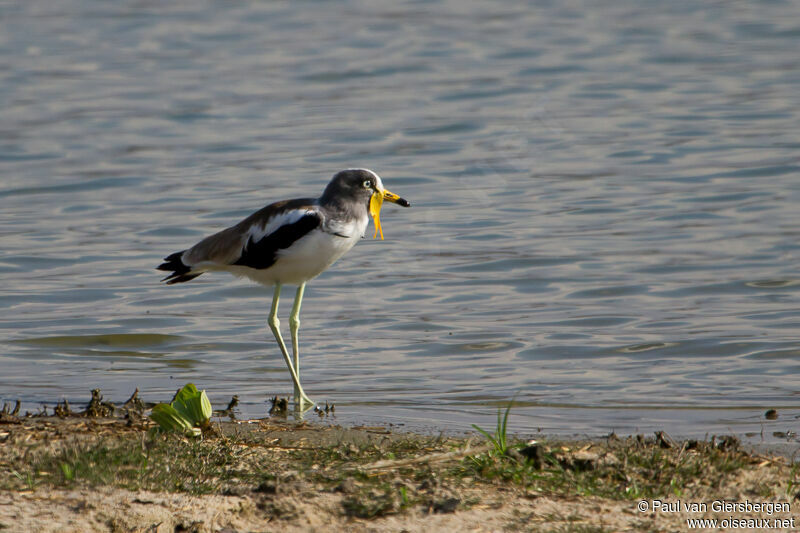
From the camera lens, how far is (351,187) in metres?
7.50

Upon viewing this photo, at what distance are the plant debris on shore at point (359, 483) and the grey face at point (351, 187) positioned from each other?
86.6 inches

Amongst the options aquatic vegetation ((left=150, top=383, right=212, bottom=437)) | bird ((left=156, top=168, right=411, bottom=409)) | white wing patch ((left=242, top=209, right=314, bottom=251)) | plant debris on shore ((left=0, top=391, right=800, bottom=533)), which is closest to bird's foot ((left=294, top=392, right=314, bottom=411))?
bird ((left=156, top=168, right=411, bottom=409))

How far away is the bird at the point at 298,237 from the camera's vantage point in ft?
24.0

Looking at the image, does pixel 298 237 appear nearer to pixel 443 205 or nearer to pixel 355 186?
pixel 355 186

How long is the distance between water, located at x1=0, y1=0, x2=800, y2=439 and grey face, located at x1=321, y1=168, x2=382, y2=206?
4.20 feet

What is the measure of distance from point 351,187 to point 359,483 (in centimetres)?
300

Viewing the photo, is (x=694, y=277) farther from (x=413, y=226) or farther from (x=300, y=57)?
(x=300, y=57)

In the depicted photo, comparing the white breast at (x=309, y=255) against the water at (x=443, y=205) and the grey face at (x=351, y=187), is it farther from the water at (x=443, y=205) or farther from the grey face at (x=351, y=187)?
the water at (x=443, y=205)

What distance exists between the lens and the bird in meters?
7.33

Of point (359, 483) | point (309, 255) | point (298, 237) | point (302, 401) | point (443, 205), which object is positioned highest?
point (298, 237)

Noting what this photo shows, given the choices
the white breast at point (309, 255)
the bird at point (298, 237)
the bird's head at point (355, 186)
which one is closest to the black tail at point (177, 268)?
the bird at point (298, 237)

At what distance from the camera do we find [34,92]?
19375 mm

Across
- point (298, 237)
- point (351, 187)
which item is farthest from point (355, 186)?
point (298, 237)

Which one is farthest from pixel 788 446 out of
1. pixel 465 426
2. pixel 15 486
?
pixel 15 486
